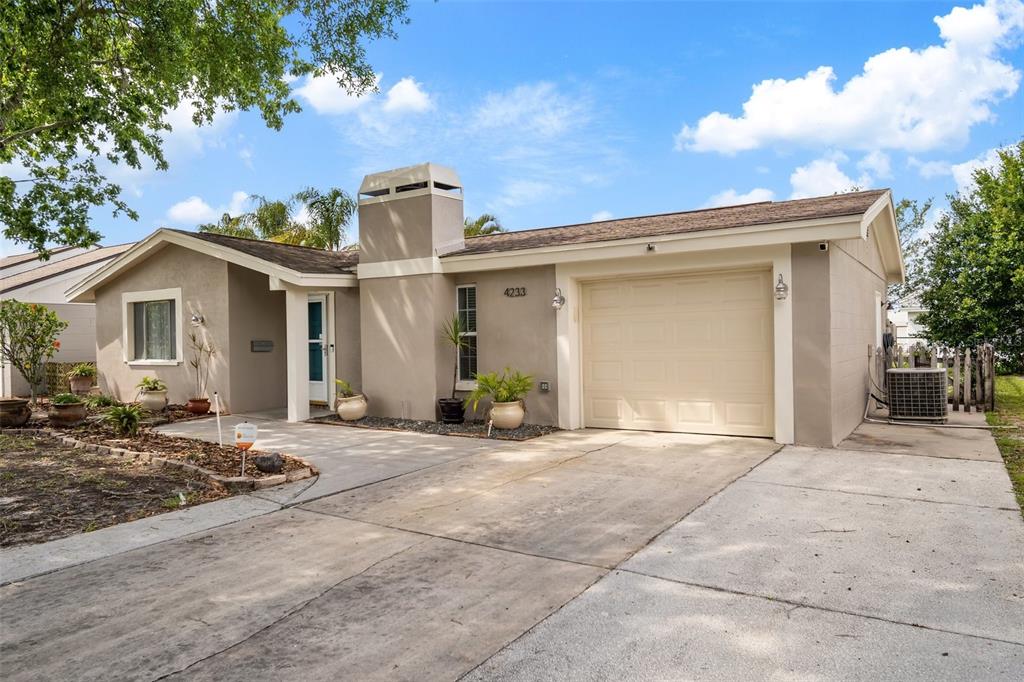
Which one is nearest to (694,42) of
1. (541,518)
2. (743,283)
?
(743,283)

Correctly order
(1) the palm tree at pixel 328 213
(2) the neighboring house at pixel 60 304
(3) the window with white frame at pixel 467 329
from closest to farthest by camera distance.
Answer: (3) the window with white frame at pixel 467 329 → (2) the neighboring house at pixel 60 304 → (1) the palm tree at pixel 328 213

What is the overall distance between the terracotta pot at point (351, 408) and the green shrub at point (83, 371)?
8.58 meters

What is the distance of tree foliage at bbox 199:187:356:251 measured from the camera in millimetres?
23547

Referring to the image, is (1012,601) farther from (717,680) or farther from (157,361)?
(157,361)

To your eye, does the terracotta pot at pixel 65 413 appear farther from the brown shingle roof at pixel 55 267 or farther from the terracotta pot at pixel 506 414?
the brown shingle roof at pixel 55 267

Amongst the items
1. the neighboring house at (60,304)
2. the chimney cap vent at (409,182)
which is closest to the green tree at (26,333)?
the neighboring house at (60,304)

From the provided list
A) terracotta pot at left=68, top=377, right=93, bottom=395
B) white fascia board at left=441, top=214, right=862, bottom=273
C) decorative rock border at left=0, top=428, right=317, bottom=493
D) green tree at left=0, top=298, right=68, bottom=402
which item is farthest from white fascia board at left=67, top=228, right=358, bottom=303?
decorative rock border at left=0, top=428, right=317, bottom=493

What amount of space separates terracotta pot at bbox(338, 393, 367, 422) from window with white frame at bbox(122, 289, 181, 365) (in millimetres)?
4277

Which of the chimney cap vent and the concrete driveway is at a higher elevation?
the chimney cap vent

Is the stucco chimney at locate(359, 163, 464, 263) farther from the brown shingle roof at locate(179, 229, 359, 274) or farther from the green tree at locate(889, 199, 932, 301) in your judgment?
the green tree at locate(889, 199, 932, 301)

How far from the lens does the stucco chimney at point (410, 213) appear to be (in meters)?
10.3

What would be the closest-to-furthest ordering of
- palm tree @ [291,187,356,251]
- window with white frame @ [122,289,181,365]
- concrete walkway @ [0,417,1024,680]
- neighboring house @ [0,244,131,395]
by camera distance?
concrete walkway @ [0,417,1024,680], window with white frame @ [122,289,181,365], neighboring house @ [0,244,131,395], palm tree @ [291,187,356,251]

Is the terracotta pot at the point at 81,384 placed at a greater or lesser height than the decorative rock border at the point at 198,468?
greater

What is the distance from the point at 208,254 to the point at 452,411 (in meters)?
5.63
